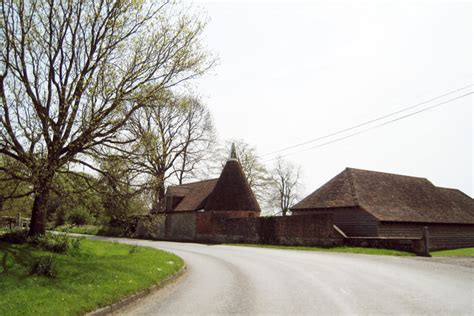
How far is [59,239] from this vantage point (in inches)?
A: 616

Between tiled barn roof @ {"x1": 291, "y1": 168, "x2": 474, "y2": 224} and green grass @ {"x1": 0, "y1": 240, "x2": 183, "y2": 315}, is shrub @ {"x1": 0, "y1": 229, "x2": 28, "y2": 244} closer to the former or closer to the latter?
green grass @ {"x1": 0, "y1": 240, "x2": 183, "y2": 315}

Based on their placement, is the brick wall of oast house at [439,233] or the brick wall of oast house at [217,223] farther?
the brick wall of oast house at [217,223]

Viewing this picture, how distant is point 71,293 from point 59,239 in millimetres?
7215

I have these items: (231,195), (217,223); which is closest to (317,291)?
(217,223)

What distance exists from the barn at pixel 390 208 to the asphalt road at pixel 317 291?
1500cm

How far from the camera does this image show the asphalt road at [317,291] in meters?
8.60

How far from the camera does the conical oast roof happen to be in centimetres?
4158

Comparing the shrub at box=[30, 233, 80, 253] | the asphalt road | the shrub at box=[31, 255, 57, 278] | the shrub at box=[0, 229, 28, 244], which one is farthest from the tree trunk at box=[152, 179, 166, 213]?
the shrub at box=[31, 255, 57, 278]

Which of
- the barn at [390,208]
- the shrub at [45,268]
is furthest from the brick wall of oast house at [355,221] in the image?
the shrub at [45,268]

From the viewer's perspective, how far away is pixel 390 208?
33.0 metres

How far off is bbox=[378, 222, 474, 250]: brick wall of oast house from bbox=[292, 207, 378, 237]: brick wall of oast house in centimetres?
71

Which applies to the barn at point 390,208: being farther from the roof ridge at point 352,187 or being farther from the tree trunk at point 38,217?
the tree trunk at point 38,217

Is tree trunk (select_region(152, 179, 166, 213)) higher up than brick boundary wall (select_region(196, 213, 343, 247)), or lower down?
higher up

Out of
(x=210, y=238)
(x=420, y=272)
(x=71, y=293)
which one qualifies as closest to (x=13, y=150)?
(x=71, y=293)
